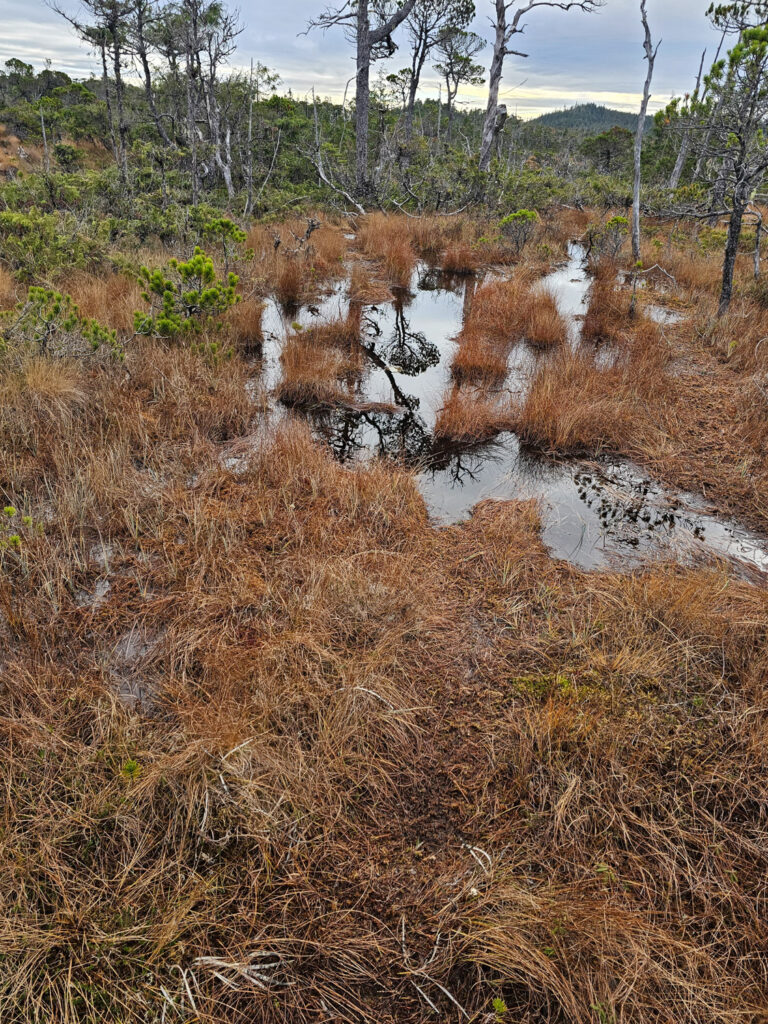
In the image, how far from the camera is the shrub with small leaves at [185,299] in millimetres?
5211

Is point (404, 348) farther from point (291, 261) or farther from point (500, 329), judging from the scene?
point (291, 261)

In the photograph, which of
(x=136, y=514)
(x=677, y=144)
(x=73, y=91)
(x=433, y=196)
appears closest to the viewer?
(x=136, y=514)

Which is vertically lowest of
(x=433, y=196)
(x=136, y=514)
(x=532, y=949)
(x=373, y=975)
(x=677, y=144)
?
(x=373, y=975)

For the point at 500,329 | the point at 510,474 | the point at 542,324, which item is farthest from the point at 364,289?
the point at 510,474

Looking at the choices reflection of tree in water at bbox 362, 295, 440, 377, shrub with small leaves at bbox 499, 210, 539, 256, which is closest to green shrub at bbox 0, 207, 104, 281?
reflection of tree in water at bbox 362, 295, 440, 377

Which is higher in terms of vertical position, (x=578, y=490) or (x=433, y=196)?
(x=433, y=196)

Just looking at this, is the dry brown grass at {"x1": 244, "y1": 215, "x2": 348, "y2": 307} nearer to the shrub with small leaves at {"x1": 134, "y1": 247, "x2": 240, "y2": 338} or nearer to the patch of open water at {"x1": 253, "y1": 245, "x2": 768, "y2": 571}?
the patch of open water at {"x1": 253, "y1": 245, "x2": 768, "y2": 571}

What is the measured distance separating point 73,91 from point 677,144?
28.8m

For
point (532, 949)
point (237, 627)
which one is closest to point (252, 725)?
point (237, 627)

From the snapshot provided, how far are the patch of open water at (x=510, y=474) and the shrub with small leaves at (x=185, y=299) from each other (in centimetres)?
89

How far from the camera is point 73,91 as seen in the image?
87.8 feet

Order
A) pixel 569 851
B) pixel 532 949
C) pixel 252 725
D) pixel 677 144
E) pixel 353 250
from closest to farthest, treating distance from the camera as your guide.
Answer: pixel 532 949 < pixel 569 851 < pixel 252 725 < pixel 353 250 < pixel 677 144

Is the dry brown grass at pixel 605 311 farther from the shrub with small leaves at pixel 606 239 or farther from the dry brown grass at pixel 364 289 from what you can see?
the dry brown grass at pixel 364 289

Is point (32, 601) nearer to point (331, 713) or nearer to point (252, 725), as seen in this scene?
point (252, 725)
